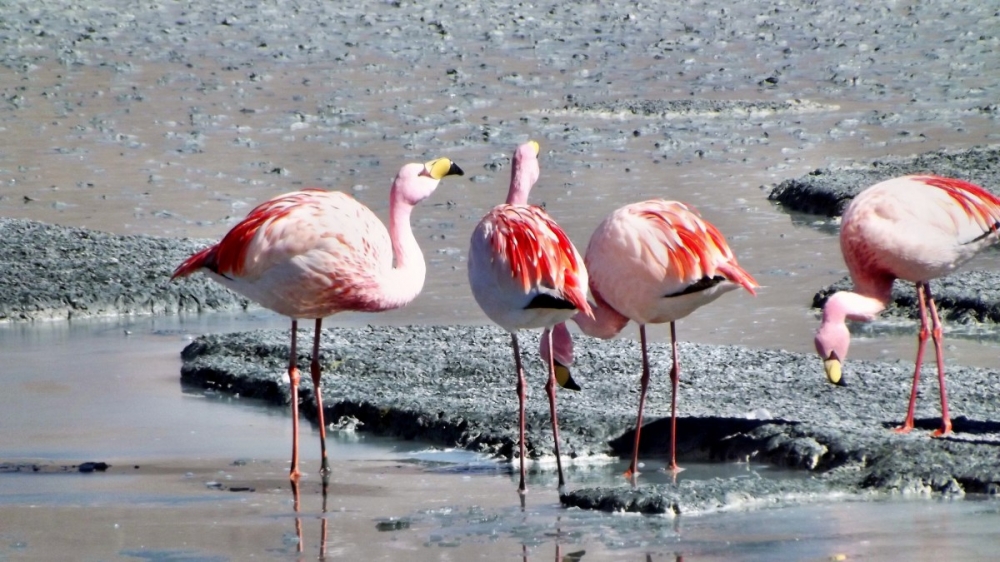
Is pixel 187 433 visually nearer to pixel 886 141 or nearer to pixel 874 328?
pixel 874 328

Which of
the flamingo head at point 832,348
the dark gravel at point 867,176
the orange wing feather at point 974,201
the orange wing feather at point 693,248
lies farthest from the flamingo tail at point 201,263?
the dark gravel at point 867,176

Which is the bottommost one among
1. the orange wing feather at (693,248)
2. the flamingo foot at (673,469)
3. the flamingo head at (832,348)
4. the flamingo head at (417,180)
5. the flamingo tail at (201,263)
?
the flamingo foot at (673,469)

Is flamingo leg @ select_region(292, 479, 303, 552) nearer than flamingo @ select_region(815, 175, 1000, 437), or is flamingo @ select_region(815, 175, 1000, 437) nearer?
flamingo leg @ select_region(292, 479, 303, 552)

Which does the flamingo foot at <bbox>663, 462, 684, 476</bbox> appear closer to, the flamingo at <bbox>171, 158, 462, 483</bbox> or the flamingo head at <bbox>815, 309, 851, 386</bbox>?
the flamingo head at <bbox>815, 309, 851, 386</bbox>

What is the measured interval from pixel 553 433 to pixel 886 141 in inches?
396

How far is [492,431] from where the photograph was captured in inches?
216

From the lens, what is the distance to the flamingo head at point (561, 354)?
5.48 metres

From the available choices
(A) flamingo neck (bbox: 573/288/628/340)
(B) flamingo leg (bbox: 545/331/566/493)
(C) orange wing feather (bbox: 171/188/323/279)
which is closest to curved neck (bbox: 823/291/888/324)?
(A) flamingo neck (bbox: 573/288/628/340)

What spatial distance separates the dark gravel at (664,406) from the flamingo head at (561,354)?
153 millimetres

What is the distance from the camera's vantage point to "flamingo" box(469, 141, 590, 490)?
4992 mm

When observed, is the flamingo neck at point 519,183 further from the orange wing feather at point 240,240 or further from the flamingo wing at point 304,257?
the orange wing feather at point 240,240

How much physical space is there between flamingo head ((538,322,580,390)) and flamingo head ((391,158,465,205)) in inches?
27.0

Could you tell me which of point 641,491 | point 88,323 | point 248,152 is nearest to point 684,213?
point 641,491

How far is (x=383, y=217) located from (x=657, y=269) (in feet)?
18.4
